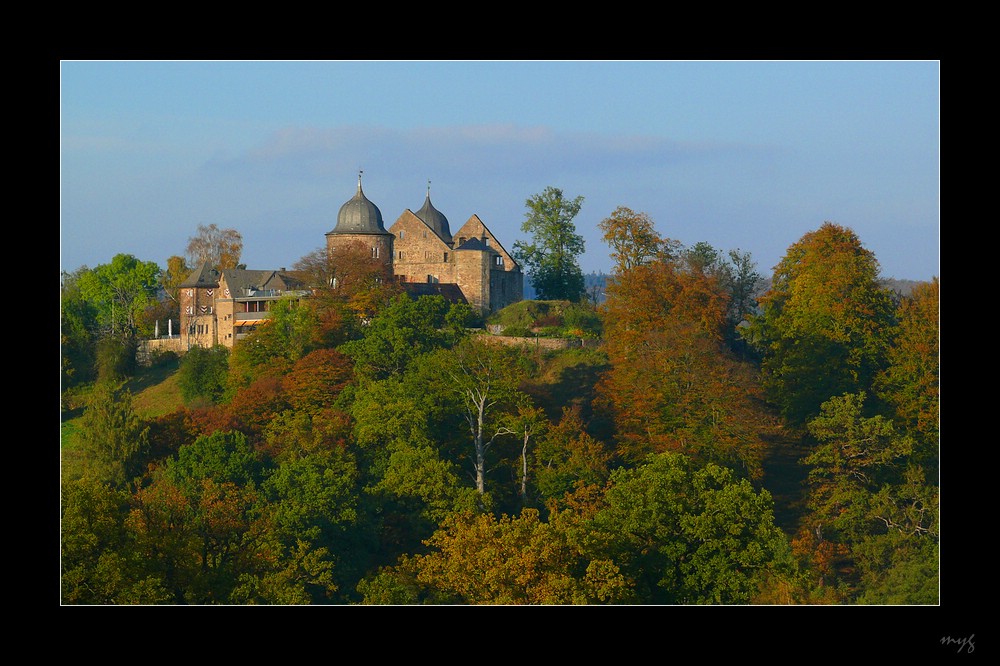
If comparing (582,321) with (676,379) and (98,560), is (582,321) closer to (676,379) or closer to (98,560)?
(676,379)

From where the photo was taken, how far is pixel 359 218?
6525 cm

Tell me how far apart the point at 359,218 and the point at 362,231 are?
81 centimetres

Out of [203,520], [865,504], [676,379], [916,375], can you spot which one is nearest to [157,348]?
[676,379]

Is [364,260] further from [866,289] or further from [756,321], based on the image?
[866,289]

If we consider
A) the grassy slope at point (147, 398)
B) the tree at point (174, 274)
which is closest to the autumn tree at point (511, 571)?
the grassy slope at point (147, 398)

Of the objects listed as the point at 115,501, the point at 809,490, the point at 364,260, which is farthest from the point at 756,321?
the point at 115,501

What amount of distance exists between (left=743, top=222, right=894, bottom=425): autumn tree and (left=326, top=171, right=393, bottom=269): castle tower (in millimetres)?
15750

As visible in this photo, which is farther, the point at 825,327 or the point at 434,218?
the point at 434,218

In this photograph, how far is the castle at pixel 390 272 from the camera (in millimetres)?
63844

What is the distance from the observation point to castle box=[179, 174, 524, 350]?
6384 centimetres

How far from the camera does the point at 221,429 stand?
5094cm

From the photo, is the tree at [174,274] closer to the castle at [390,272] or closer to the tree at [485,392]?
the castle at [390,272]

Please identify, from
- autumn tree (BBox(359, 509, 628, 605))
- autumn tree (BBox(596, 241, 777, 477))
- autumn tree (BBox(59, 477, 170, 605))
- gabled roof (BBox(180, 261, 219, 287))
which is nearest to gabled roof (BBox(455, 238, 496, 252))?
gabled roof (BBox(180, 261, 219, 287))
